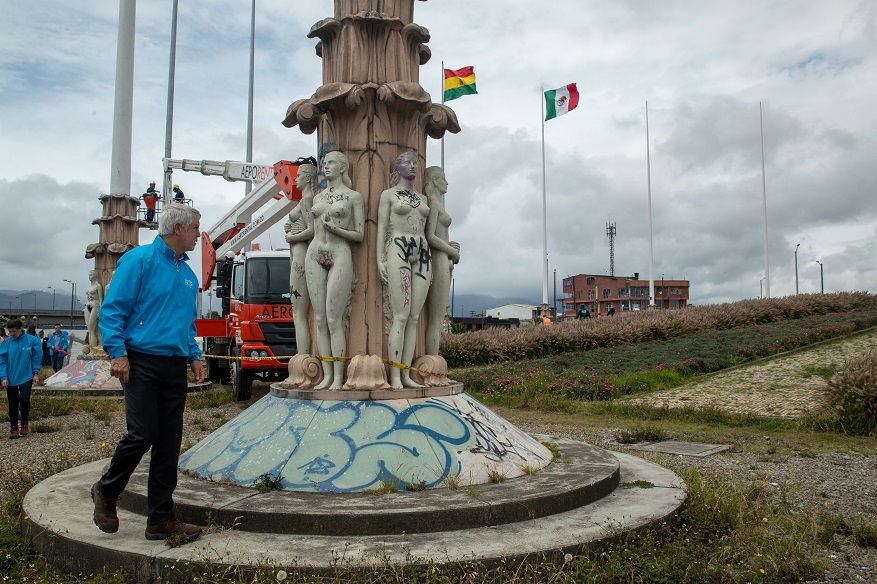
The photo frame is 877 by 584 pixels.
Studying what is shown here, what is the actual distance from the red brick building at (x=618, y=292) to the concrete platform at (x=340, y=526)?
67104mm

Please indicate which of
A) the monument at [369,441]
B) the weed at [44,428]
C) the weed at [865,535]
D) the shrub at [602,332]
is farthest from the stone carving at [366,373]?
the shrub at [602,332]

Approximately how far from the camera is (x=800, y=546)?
4492 millimetres

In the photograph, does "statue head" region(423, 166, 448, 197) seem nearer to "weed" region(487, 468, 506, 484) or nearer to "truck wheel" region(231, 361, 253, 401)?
"weed" region(487, 468, 506, 484)

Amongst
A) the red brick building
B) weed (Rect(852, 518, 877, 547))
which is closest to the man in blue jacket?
weed (Rect(852, 518, 877, 547))

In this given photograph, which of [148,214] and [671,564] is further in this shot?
[148,214]

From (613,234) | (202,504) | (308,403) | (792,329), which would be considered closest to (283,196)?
(308,403)

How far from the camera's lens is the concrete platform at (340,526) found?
3678mm

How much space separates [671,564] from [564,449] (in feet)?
8.43

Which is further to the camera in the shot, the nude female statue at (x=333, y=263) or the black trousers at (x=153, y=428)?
the nude female statue at (x=333, y=263)

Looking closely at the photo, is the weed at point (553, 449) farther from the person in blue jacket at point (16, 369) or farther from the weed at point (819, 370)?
the weed at point (819, 370)

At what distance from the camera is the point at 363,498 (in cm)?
452

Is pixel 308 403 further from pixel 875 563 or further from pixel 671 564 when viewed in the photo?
pixel 875 563

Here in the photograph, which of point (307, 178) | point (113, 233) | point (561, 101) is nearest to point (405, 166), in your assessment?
point (307, 178)

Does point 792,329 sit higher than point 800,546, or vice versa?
point 792,329
